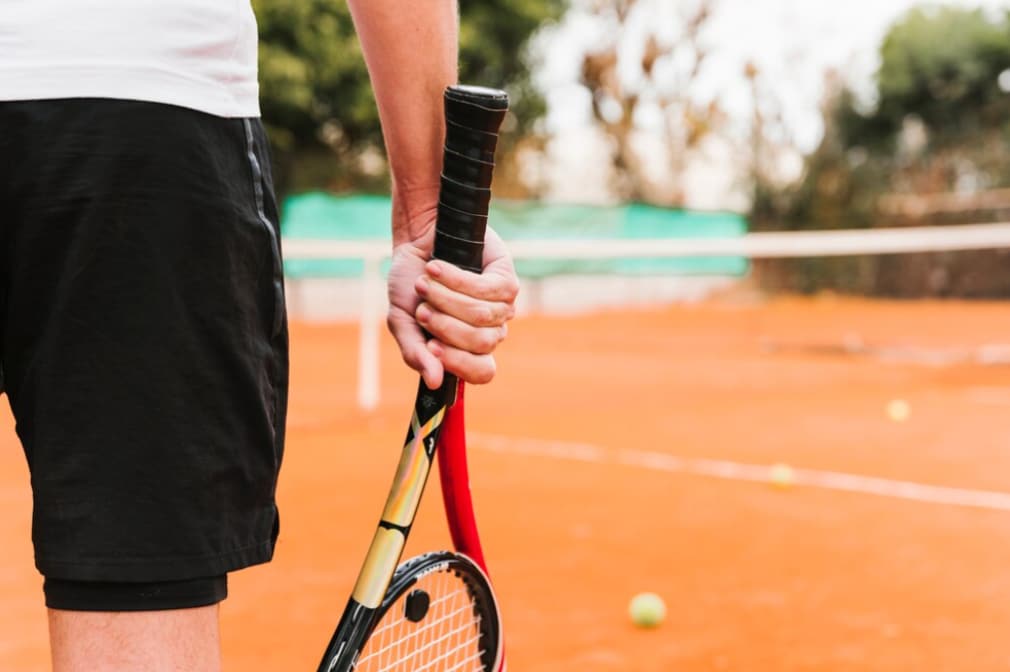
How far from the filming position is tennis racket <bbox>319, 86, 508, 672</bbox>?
125 centimetres

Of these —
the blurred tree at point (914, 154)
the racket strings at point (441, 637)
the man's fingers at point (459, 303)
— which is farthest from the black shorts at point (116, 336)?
the blurred tree at point (914, 154)

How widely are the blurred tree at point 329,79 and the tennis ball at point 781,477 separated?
12.0 meters

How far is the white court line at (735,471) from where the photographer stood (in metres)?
4.44

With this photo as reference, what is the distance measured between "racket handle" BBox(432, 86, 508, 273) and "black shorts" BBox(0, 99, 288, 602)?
291mm

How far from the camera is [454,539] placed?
1597mm

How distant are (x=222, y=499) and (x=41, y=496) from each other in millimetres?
140

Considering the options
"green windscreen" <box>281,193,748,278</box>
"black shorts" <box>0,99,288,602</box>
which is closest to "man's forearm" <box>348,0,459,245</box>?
"black shorts" <box>0,99,288,602</box>

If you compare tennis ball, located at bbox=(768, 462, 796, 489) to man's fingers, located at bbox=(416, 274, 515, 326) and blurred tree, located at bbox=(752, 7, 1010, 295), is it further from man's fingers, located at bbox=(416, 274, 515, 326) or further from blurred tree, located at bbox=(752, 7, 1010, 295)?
blurred tree, located at bbox=(752, 7, 1010, 295)

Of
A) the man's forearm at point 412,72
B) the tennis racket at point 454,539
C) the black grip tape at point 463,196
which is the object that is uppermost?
the man's forearm at point 412,72

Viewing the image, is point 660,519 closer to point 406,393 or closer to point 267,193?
point 267,193

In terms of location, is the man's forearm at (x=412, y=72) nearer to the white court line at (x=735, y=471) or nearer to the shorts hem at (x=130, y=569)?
the shorts hem at (x=130, y=569)

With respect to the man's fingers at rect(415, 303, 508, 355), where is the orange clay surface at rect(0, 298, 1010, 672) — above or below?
below

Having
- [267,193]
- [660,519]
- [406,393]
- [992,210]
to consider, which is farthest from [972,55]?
[267,193]

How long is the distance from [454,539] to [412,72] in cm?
63
